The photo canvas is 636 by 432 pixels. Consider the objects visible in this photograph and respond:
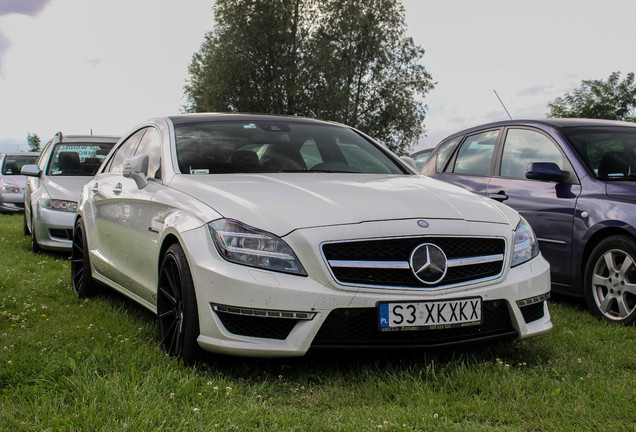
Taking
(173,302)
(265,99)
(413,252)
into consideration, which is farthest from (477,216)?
(265,99)

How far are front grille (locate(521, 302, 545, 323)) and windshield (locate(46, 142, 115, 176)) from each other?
7.60 metres

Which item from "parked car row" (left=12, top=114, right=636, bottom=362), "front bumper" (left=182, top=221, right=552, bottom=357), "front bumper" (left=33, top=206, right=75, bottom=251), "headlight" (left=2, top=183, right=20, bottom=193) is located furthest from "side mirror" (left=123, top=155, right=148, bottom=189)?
"headlight" (left=2, top=183, right=20, bottom=193)

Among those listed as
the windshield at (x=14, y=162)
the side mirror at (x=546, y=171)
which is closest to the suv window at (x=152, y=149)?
the side mirror at (x=546, y=171)

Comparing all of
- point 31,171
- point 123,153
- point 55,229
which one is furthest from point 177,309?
point 31,171

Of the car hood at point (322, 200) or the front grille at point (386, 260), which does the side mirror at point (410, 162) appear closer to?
the car hood at point (322, 200)

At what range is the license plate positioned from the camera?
348cm

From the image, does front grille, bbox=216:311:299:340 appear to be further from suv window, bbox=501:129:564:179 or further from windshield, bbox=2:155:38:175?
windshield, bbox=2:155:38:175

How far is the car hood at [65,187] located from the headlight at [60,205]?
54 mm

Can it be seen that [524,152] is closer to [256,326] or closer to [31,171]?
[256,326]

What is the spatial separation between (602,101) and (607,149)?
3012cm

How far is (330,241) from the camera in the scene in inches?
137

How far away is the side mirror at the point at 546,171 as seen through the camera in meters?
5.81

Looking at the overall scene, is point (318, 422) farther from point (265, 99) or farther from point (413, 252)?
point (265, 99)

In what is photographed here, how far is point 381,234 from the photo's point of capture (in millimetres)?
3533
